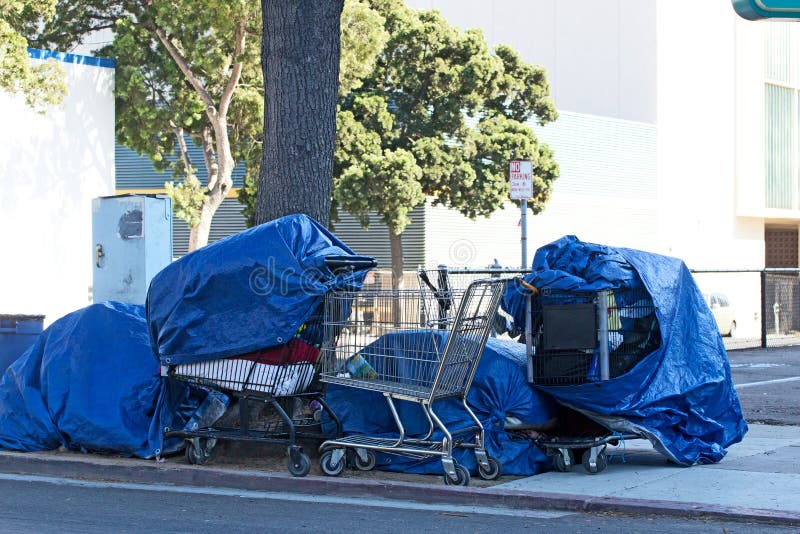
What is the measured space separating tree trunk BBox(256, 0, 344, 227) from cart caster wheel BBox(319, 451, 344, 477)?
245 cm

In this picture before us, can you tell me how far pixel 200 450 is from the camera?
30.3 feet

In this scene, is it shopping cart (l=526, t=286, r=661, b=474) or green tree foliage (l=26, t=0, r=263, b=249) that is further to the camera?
green tree foliage (l=26, t=0, r=263, b=249)

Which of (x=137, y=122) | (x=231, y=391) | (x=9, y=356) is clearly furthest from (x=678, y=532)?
(x=137, y=122)

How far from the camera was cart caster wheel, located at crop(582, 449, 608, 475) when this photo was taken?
8672mm

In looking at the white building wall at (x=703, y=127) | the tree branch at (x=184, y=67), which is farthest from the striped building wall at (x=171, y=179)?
the white building wall at (x=703, y=127)

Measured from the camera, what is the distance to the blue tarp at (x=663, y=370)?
338 inches

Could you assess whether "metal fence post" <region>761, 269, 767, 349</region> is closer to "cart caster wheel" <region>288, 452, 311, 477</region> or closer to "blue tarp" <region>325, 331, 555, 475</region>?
"blue tarp" <region>325, 331, 555, 475</region>

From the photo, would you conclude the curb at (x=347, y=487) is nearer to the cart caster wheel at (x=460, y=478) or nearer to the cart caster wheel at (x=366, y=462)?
the cart caster wheel at (x=460, y=478)

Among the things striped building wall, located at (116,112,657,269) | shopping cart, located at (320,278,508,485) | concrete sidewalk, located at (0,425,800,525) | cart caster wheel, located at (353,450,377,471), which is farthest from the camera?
striped building wall, located at (116,112,657,269)

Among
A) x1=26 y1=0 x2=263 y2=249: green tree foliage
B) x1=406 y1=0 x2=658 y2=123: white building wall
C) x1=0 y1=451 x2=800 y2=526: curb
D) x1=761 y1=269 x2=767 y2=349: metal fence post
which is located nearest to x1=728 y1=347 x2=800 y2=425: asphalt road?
x1=761 y1=269 x2=767 y2=349: metal fence post

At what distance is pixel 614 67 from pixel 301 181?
120 feet

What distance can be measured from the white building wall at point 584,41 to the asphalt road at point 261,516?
37255mm

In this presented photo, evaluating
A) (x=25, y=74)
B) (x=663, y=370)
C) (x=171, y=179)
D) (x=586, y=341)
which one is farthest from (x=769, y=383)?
(x=171, y=179)

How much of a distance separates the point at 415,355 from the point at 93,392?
10.0ft
